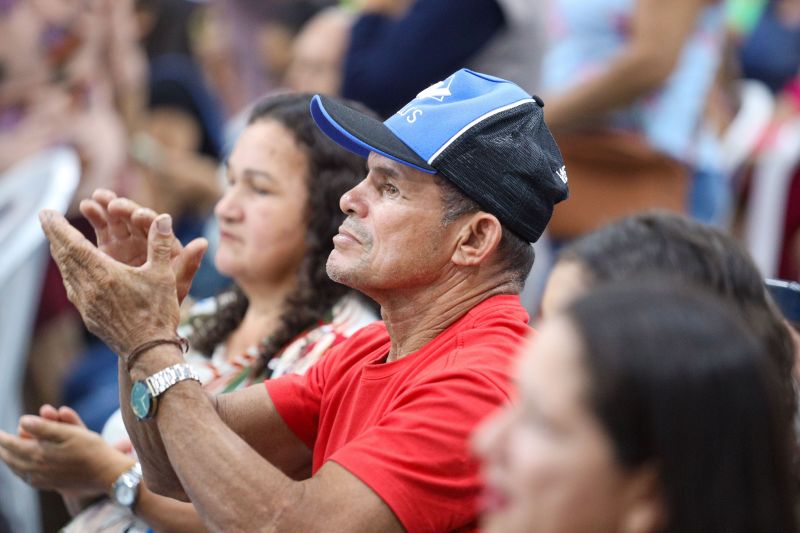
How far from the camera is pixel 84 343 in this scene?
17.4 feet

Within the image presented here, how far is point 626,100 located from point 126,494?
2167 mm

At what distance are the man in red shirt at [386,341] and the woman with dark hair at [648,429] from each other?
0.56 metres

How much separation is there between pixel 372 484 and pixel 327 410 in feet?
1.57

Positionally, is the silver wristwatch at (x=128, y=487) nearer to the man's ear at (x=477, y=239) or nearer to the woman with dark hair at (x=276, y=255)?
the woman with dark hair at (x=276, y=255)

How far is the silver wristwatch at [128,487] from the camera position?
269cm

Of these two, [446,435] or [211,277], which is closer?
[446,435]

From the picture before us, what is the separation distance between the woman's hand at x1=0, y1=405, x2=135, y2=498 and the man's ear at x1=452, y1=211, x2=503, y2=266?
3.15ft

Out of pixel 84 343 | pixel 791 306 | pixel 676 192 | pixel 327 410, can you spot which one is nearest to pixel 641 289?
pixel 327 410

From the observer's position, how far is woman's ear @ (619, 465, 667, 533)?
1.42 metres

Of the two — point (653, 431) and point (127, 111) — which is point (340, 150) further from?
point (127, 111)

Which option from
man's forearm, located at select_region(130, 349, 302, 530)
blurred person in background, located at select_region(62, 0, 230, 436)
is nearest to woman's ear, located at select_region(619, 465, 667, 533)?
man's forearm, located at select_region(130, 349, 302, 530)

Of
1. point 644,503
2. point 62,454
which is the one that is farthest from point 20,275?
point 644,503

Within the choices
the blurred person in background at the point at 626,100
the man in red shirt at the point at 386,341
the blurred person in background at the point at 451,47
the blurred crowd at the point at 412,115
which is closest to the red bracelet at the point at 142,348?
the man in red shirt at the point at 386,341

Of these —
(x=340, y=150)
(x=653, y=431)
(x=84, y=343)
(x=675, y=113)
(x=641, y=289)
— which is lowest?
(x=84, y=343)
